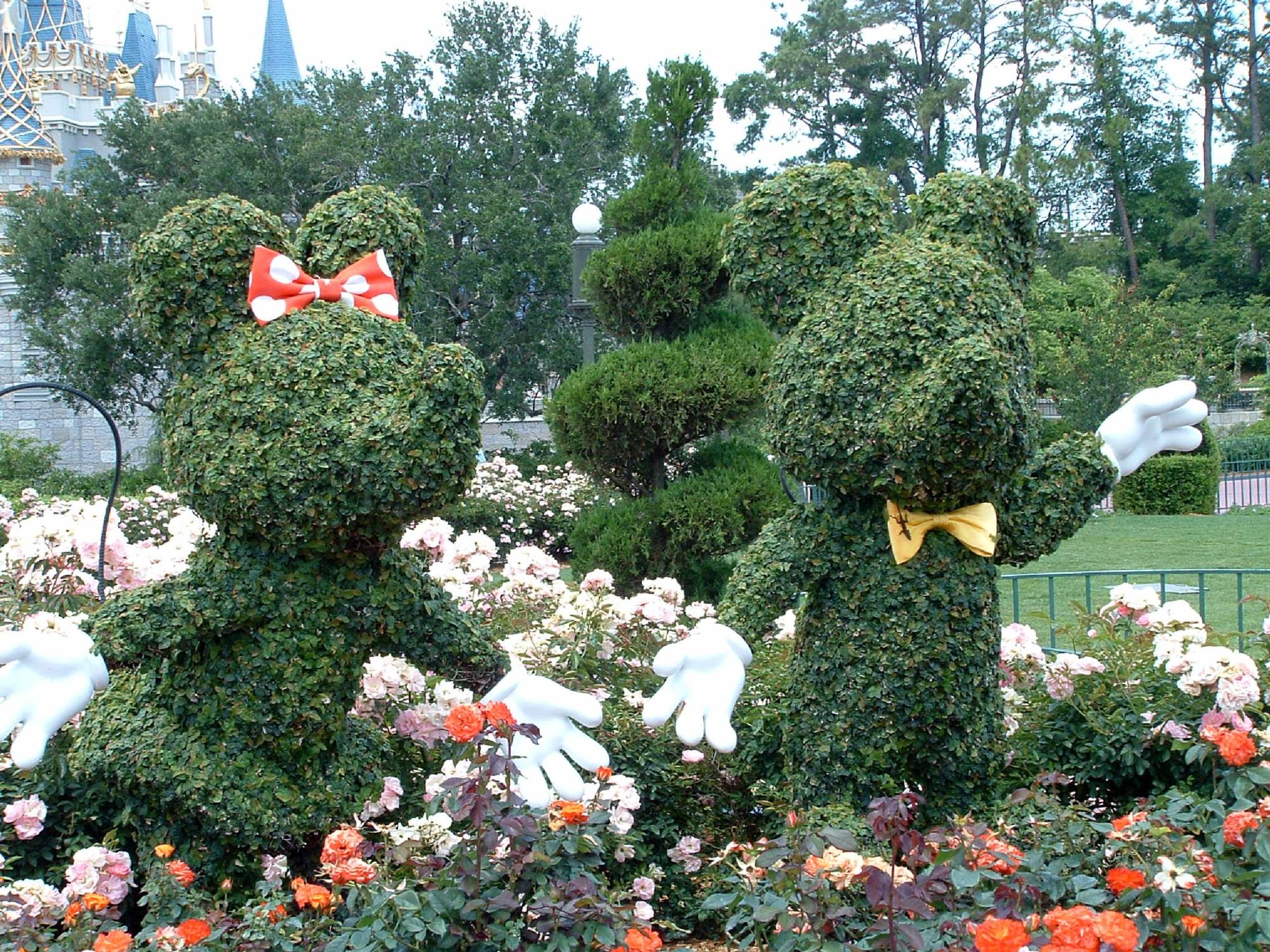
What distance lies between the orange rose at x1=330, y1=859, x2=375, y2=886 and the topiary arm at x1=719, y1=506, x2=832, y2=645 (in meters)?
1.30

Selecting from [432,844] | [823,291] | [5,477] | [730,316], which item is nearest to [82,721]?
[432,844]

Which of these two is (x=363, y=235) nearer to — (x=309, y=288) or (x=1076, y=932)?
(x=309, y=288)

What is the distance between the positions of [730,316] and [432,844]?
16.8ft

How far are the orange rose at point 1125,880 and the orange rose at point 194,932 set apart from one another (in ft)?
6.11

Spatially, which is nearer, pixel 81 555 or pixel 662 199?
pixel 81 555

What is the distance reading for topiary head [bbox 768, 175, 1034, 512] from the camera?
294 centimetres

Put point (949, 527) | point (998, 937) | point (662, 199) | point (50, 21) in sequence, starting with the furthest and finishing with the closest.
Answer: point (50, 21)
point (662, 199)
point (949, 527)
point (998, 937)

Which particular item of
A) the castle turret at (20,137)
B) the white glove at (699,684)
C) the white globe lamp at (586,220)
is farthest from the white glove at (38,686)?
the castle turret at (20,137)

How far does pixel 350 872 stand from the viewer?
254cm

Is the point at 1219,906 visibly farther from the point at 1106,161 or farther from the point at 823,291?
the point at 1106,161

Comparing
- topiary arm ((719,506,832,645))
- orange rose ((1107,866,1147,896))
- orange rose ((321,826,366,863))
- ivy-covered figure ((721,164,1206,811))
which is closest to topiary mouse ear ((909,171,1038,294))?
ivy-covered figure ((721,164,1206,811))

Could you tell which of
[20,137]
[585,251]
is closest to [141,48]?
[20,137]

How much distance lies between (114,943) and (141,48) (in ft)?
125

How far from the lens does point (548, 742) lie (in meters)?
3.07
